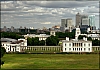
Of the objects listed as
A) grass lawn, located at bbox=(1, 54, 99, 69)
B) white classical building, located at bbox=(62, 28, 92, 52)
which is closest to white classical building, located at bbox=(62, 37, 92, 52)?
white classical building, located at bbox=(62, 28, 92, 52)

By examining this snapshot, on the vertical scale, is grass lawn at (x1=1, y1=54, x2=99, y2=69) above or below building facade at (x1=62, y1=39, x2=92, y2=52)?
above

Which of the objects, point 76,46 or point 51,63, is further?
point 76,46

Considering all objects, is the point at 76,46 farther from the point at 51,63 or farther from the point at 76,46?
the point at 51,63

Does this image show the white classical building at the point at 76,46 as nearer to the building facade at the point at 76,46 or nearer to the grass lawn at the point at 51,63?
the building facade at the point at 76,46

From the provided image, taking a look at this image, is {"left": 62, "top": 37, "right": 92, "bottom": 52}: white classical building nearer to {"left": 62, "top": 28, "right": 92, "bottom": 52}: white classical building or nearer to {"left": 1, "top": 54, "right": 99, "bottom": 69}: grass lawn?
{"left": 62, "top": 28, "right": 92, "bottom": 52}: white classical building

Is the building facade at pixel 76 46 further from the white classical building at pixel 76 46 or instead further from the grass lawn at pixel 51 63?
the grass lawn at pixel 51 63

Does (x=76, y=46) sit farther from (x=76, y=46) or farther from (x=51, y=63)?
(x=51, y=63)

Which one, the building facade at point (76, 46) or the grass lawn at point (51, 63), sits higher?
the grass lawn at point (51, 63)

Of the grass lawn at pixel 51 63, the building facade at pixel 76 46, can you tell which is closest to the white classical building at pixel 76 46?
the building facade at pixel 76 46

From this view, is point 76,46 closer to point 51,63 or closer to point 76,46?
point 76,46

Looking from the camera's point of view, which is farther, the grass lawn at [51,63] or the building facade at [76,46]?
the building facade at [76,46]

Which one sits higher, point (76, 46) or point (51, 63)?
point (51, 63)

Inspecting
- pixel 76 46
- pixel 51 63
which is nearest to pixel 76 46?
pixel 76 46

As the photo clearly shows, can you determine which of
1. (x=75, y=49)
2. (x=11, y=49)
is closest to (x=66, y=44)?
(x=75, y=49)
